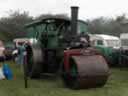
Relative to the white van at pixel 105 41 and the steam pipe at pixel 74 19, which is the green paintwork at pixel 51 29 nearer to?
the steam pipe at pixel 74 19

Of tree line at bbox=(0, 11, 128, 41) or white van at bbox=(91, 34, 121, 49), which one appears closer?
white van at bbox=(91, 34, 121, 49)

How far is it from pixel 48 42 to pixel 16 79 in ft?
5.75

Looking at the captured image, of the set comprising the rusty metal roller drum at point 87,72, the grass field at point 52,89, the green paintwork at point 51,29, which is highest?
the green paintwork at point 51,29

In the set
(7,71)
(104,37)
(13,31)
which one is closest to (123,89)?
(7,71)

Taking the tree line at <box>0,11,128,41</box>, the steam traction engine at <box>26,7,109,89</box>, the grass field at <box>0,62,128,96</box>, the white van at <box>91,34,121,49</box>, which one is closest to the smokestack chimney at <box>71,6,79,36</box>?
the steam traction engine at <box>26,7,109,89</box>

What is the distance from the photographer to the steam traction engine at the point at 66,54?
9.25 meters

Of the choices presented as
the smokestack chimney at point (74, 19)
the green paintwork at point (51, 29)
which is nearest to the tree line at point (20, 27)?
the green paintwork at point (51, 29)

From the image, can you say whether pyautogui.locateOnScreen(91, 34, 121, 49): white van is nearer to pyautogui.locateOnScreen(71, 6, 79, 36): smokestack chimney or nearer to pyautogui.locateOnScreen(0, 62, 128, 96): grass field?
pyautogui.locateOnScreen(0, 62, 128, 96): grass field

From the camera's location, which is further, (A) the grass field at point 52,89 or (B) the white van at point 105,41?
(B) the white van at point 105,41

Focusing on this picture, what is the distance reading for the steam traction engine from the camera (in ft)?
30.3

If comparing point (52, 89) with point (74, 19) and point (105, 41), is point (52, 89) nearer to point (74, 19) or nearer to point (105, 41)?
point (74, 19)

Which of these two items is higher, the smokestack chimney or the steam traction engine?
the smokestack chimney

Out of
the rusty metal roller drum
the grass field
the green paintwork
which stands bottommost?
the grass field

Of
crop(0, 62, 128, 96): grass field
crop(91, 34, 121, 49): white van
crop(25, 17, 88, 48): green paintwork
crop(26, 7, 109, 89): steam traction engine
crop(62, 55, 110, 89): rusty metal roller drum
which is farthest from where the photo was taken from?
crop(91, 34, 121, 49): white van
